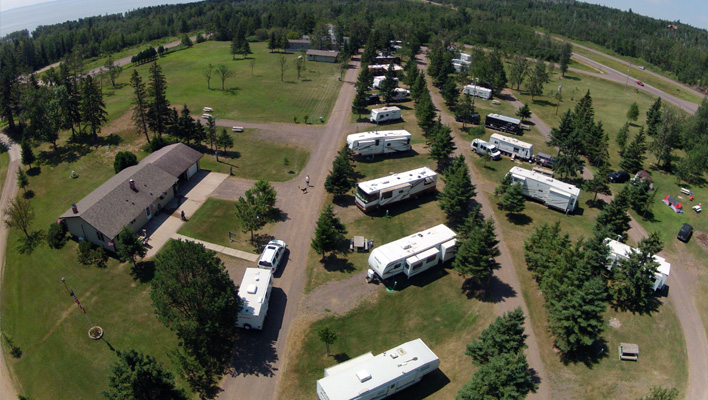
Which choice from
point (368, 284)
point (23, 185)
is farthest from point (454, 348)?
point (23, 185)

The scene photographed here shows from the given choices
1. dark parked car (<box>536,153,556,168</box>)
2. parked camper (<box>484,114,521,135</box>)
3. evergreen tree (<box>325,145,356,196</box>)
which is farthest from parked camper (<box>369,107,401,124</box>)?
evergreen tree (<box>325,145,356,196</box>)

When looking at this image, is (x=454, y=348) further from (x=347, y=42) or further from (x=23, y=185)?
(x=347, y=42)

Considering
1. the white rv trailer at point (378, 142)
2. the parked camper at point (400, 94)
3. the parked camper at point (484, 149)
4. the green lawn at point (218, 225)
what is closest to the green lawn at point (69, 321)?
the green lawn at point (218, 225)

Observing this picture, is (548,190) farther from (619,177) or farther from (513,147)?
(619,177)

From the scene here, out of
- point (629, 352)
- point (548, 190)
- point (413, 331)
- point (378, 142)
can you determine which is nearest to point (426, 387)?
point (413, 331)

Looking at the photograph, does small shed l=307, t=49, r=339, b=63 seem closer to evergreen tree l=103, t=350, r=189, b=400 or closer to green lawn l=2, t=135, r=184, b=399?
green lawn l=2, t=135, r=184, b=399

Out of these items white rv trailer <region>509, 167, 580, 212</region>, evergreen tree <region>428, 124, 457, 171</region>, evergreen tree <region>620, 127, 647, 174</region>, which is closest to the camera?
white rv trailer <region>509, 167, 580, 212</region>

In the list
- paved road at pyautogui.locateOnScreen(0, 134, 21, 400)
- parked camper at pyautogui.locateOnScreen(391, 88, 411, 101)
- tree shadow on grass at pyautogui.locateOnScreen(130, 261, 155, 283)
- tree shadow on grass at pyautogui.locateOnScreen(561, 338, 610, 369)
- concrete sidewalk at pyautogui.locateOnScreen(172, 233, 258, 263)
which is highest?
parked camper at pyautogui.locateOnScreen(391, 88, 411, 101)
